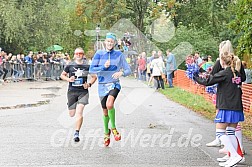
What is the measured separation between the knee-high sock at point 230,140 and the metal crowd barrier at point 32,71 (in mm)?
23685

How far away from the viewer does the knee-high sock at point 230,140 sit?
8.39 m

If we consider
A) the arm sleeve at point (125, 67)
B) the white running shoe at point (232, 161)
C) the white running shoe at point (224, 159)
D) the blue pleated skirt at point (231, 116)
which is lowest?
the white running shoe at point (224, 159)

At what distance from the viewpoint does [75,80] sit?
1073 cm

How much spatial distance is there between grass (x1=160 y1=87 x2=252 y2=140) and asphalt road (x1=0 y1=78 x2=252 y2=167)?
16.7 inches

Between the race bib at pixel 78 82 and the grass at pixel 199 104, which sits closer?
the race bib at pixel 78 82

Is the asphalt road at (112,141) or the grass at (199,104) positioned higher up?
the asphalt road at (112,141)

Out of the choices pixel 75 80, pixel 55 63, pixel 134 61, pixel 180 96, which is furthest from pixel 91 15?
pixel 75 80

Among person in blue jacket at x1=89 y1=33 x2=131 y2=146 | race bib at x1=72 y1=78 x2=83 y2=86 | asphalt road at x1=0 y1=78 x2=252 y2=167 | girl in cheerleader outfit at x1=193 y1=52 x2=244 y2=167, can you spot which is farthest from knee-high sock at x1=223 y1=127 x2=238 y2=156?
race bib at x1=72 y1=78 x2=83 y2=86

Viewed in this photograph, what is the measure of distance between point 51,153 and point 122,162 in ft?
4.47

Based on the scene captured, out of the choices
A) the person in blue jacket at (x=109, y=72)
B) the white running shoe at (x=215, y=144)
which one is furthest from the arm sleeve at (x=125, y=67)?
the white running shoe at (x=215, y=144)

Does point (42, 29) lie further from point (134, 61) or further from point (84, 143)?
point (84, 143)

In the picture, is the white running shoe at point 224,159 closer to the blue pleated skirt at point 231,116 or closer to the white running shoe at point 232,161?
the white running shoe at point 232,161

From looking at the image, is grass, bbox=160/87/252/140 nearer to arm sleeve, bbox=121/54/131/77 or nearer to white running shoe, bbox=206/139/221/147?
white running shoe, bbox=206/139/221/147

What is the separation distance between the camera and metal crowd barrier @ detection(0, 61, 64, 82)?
106ft
